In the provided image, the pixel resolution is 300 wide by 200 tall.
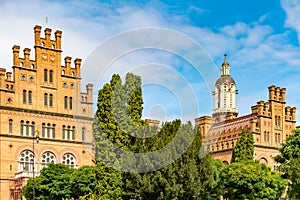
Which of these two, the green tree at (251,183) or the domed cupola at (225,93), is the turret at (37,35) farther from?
the domed cupola at (225,93)

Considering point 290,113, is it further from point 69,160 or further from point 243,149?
point 69,160

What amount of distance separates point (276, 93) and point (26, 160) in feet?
121

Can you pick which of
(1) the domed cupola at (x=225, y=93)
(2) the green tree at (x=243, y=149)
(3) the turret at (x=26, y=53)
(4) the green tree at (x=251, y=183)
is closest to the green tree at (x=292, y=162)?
(4) the green tree at (x=251, y=183)

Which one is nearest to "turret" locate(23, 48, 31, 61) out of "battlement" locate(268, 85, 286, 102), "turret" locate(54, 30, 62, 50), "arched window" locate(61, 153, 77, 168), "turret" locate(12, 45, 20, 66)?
"turret" locate(12, 45, 20, 66)

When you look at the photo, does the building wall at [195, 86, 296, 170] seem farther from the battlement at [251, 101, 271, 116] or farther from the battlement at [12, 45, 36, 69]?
the battlement at [12, 45, 36, 69]

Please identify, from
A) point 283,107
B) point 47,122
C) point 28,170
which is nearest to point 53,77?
point 47,122

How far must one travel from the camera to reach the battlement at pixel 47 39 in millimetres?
62156

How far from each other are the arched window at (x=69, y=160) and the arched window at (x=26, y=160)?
165 inches

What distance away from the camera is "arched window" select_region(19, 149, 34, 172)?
196ft

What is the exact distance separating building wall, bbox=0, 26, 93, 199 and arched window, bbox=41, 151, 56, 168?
12cm

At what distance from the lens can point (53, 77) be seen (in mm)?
63031

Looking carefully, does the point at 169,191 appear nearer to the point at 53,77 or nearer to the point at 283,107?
the point at 53,77

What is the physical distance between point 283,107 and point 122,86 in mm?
39784

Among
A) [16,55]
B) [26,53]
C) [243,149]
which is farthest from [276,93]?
[16,55]
